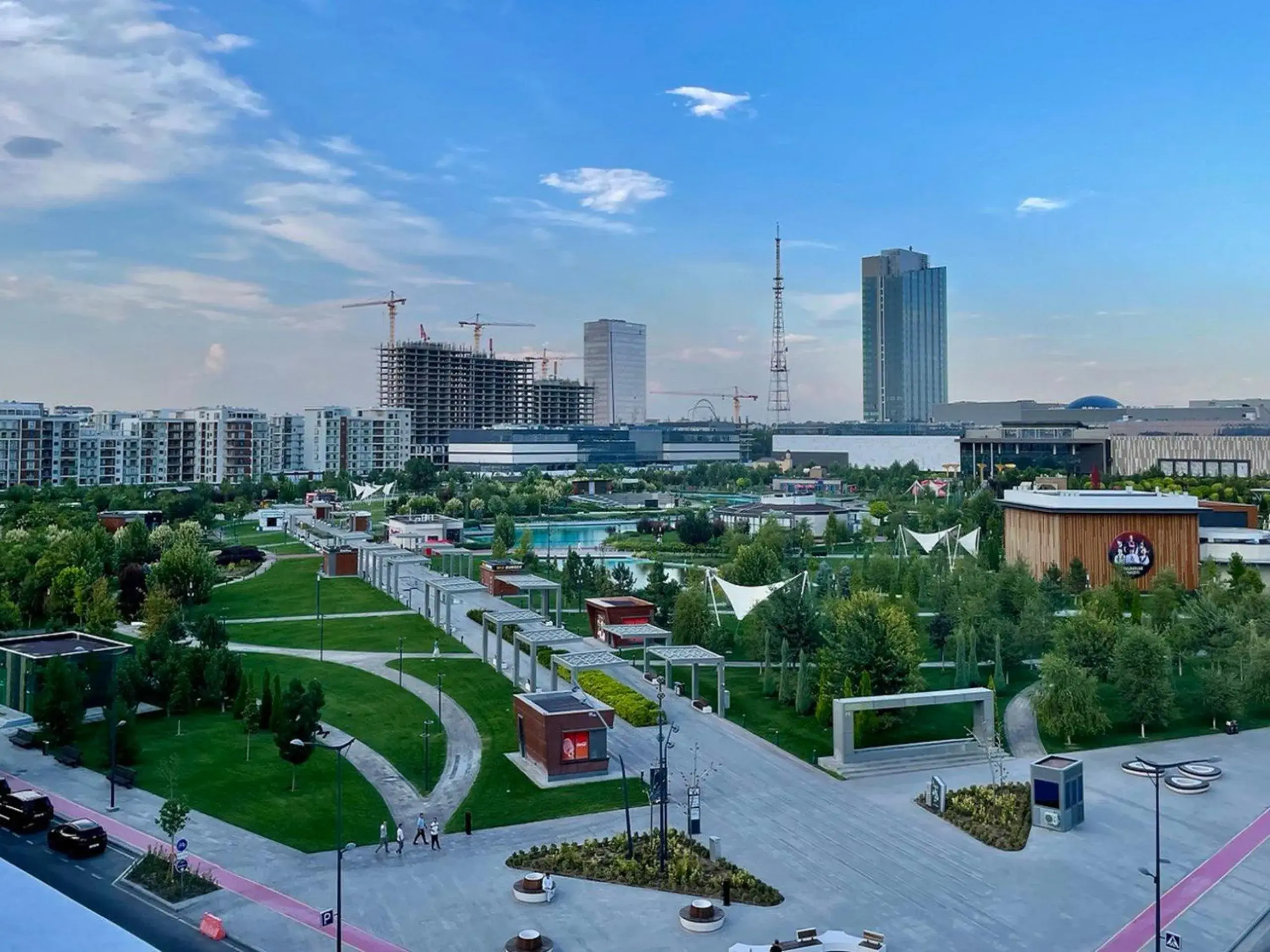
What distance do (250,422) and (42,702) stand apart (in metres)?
101

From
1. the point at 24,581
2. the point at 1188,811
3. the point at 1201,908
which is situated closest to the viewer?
the point at 1201,908

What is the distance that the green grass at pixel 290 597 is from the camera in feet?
163

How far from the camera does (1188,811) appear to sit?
24500 mm

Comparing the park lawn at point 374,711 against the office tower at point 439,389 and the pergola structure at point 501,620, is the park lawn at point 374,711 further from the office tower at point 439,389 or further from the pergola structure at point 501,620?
the office tower at point 439,389

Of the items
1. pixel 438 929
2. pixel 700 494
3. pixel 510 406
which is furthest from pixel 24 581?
pixel 510 406

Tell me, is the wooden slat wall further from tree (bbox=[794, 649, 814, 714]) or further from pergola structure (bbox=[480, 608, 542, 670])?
pergola structure (bbox=[480, 608, 542, 670])

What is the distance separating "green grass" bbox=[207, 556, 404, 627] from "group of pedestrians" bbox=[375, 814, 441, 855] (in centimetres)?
2815

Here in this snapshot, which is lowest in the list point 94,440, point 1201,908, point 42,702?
point 1201,908

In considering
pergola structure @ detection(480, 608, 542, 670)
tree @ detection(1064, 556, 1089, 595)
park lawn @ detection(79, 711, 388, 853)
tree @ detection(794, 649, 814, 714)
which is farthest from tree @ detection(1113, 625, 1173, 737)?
park lawn @ detection(79, 711, 388, 853)

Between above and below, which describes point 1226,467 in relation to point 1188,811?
above

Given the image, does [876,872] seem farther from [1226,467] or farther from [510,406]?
[510,406]

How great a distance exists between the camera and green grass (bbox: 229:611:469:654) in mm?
41938

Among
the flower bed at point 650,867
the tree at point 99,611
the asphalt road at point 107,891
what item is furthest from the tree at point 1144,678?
the tree at point 99,611

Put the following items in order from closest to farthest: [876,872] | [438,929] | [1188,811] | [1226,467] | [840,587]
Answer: [438,929] → [876,872] → [1188,811] → [840,587] → [1226,467]
